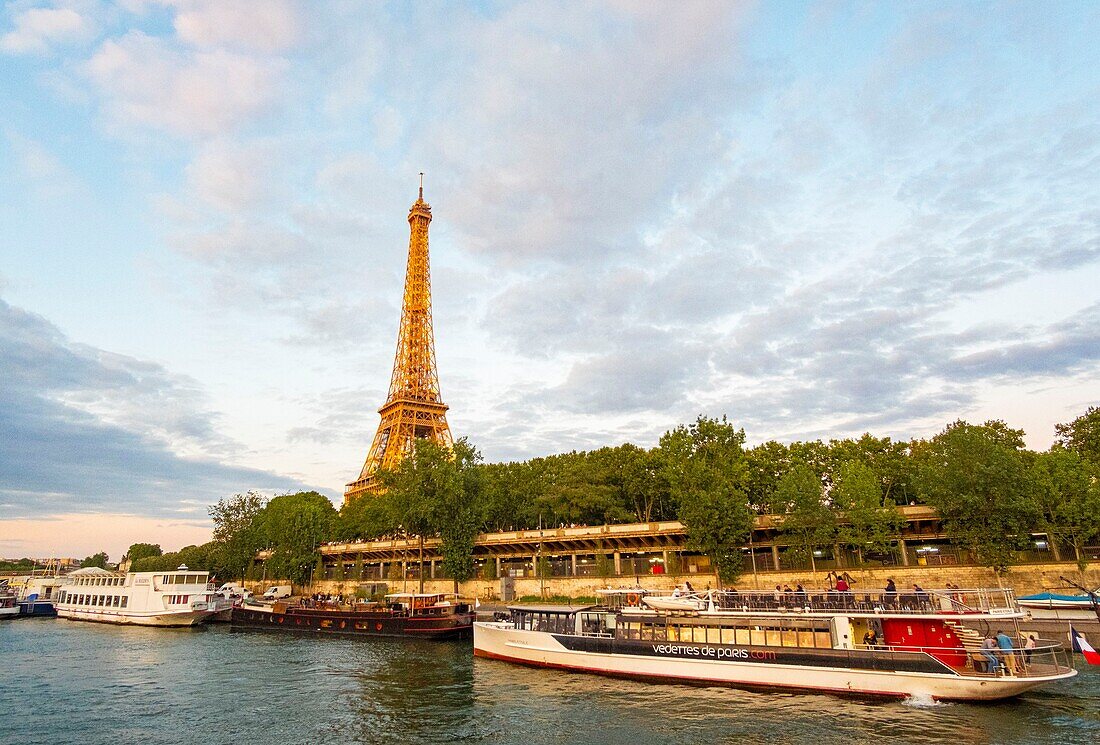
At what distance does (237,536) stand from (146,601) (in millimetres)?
38615

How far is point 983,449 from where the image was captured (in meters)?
53.4

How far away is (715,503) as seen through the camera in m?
58.0

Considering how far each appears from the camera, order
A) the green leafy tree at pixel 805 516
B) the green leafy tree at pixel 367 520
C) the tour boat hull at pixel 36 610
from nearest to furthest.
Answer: the green leafy tree at pixel 805 516
the tour boat hull at pixel 36 610
the green leafy tree at pixel 367 520

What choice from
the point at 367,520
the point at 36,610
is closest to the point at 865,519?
the point at 367,520

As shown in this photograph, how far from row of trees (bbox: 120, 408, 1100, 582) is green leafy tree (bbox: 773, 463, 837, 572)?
0.42ft

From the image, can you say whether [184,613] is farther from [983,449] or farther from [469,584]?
[983,449]

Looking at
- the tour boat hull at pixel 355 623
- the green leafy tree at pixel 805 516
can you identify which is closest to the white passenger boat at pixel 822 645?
the tour boat hull at pixel 355 623

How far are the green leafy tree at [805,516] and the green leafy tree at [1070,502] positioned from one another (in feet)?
53.1

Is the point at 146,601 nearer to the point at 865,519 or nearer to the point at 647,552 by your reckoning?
the point at 647,552

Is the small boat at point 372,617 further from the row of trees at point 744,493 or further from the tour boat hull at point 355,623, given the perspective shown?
the row of trees at point 744,493

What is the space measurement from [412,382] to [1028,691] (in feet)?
324

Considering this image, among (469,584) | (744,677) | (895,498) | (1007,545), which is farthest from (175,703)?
(895,498)

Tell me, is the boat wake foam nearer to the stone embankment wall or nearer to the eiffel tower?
the stone embankment wall

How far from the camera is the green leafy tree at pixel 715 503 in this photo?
190ft
